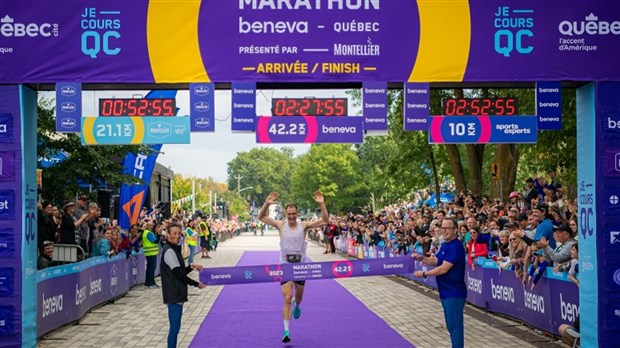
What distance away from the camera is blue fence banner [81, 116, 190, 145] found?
12234 millimetres

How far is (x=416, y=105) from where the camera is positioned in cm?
1231

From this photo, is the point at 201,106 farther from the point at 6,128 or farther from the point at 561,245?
the point at 561,245

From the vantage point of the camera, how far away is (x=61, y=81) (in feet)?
39.1

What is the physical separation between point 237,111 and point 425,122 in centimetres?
282

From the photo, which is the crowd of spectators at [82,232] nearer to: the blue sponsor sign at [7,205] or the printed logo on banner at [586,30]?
the blue sponsor sign at [7,205]

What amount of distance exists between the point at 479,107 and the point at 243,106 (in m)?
3.61

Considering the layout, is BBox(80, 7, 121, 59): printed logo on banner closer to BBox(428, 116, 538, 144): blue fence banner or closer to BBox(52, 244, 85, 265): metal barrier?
BBox(428, 116, 538, 144): blue fence banner

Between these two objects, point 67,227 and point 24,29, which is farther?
point 67,227

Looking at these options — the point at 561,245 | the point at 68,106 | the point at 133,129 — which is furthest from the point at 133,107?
the point at 561,245

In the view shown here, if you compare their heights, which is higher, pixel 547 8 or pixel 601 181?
pixel 547 8

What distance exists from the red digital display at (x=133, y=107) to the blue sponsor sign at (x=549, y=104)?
5.51 metres

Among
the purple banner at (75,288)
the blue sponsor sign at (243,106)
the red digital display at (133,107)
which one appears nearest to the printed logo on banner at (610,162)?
the blue sponsor sign at (243,106)

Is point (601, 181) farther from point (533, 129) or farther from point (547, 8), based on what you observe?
point (547, 8)

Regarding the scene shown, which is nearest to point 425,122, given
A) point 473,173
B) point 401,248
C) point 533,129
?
point 533,129
